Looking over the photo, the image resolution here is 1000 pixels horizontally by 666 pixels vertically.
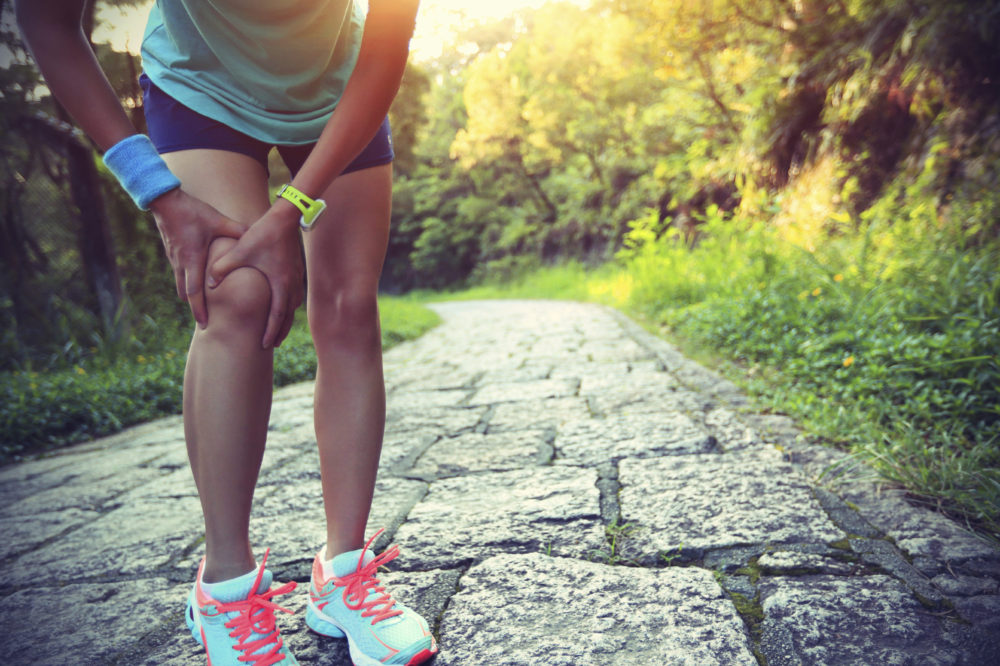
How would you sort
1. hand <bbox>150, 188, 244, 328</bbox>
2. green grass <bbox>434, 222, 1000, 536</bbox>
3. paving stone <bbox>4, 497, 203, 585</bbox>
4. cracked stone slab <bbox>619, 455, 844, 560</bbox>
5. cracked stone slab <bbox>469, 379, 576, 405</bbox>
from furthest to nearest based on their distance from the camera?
cracked stone slab <bbox>469, 379, 576, 405</bbox> < green grass <bbox>434, 222, 1000, 536</bbox> < paving stone <bbox>4, 497, 203, 585</bbox> < cracked stone slab <bbox>619, 455, 844, 560</bbox> < hand <bbox>150, 188, 244, 328</bbox>

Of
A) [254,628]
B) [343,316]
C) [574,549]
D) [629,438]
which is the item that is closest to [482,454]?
[629,438]

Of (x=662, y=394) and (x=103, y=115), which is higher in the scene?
(x=103, y=115)

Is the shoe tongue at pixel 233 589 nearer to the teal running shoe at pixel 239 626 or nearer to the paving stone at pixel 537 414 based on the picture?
the teal running shoe at pixel 239 626

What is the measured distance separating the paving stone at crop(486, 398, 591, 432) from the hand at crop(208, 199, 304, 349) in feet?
5.46

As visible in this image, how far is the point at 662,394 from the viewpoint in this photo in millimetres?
2852

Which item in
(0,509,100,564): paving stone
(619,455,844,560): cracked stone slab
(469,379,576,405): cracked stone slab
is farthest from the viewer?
(469,379,576,405): cracked stone slab

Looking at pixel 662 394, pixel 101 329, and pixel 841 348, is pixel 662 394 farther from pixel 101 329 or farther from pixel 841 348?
pixel 101 329

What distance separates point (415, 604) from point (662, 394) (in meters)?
1.90

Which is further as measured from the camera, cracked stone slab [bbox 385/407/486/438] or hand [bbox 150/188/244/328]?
cracked stone slab [bbox 385/407/486/438]

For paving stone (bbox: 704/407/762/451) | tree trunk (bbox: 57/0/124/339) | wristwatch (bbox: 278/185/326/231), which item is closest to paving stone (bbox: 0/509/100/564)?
wristwatch (bbox: 278/185/326/231)

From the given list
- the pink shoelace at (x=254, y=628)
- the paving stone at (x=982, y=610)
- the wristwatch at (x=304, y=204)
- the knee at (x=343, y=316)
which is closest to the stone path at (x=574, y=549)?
the paving stone at (x=982, y=610)

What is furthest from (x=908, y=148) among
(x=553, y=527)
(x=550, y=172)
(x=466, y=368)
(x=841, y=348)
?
(x=550, y=172)

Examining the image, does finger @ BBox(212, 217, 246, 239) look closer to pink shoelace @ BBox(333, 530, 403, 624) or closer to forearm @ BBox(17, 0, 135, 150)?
forearm @ BBox(17, 0, 135, 150)

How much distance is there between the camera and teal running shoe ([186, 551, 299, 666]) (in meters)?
0.97
